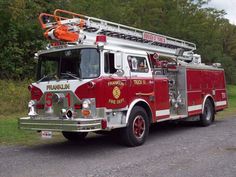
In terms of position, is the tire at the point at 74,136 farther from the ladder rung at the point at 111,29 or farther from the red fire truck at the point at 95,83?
the ladder rung at the point at 111,29

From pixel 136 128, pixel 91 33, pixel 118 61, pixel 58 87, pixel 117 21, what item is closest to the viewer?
pixel 58 87

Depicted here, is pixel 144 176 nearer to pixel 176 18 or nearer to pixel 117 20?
pixel 117 20

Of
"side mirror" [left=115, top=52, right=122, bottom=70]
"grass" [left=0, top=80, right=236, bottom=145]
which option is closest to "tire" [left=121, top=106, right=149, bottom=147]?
"side mirror" [left=115, top=52, right=122, bottom=70]

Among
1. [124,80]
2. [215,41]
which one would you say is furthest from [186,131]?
[215,41]

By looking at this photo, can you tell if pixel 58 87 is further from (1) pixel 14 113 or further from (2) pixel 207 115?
(1) pixel 14 113

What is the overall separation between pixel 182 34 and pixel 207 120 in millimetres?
13930

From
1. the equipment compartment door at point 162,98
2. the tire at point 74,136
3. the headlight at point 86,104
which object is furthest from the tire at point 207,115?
the headlight at point 86,104

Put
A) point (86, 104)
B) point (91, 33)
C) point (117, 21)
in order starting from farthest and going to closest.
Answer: point (117, 21) < point (91, 33) < point (86, 104)

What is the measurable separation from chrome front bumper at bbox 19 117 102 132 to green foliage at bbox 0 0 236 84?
40.0 ft

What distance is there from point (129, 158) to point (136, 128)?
63.7 inches

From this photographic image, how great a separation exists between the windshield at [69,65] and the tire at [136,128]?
1.54 meters

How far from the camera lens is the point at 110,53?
9641 millimetres

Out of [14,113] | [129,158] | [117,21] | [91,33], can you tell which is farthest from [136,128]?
[117,21]

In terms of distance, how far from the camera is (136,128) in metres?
10.3
